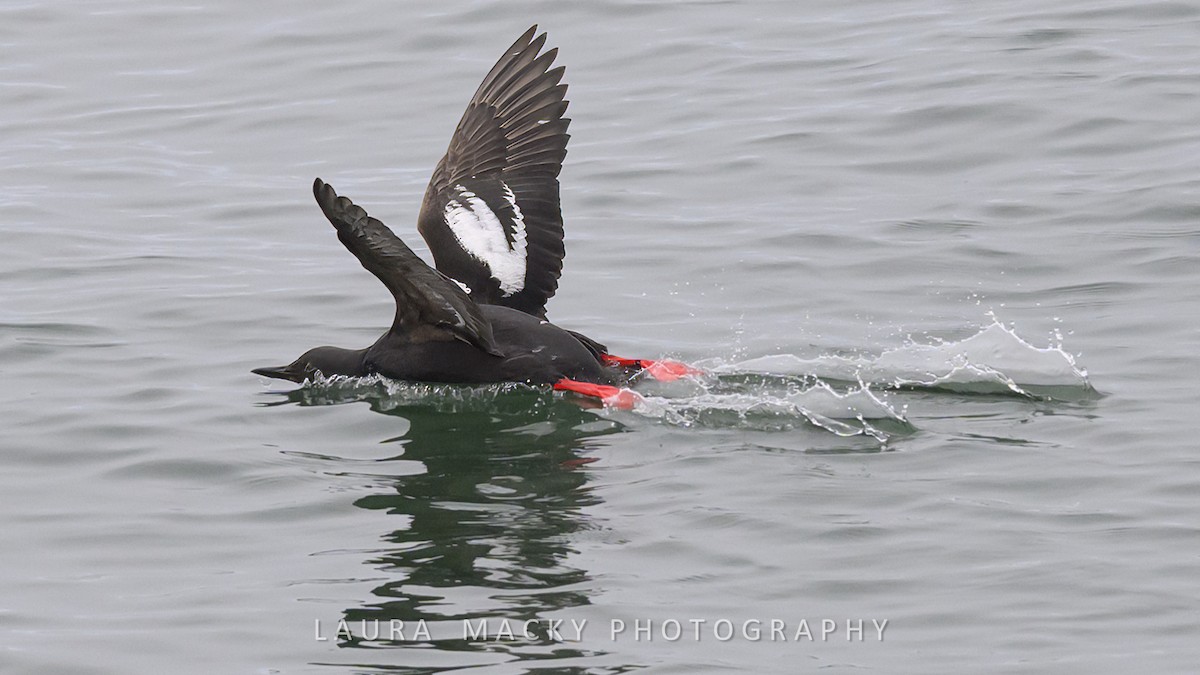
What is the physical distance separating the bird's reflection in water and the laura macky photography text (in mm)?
12

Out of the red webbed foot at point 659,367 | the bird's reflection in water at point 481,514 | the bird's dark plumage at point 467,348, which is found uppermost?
the bird's dark plumage at point 467,348

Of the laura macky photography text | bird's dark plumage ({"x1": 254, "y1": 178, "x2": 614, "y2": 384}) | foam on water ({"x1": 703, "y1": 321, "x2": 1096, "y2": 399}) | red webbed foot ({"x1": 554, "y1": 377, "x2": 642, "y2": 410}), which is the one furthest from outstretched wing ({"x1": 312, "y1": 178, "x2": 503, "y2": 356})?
the laura macky photography text

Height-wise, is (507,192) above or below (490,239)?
above

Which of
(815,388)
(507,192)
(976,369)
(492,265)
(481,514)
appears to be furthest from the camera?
(507,192)

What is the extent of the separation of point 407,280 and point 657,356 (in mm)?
1748

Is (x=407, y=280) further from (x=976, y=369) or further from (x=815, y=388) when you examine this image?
(x=976, y=369)

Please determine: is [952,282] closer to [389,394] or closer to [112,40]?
[389,394]

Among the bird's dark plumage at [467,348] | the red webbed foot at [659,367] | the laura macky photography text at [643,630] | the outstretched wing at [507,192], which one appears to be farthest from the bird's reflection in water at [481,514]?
the outstretched wing at [507,192]

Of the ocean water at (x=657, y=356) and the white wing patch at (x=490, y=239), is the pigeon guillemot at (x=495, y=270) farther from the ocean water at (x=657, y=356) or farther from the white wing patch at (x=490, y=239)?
the ocean water at (x=657, y=356)

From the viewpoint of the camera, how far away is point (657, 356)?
8.46 meters

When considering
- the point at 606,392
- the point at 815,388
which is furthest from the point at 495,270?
the point at 815,388

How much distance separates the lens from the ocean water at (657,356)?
17.8 feet

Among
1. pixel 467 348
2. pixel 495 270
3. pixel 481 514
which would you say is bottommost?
pixel 481 514

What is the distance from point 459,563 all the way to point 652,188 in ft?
19.3
